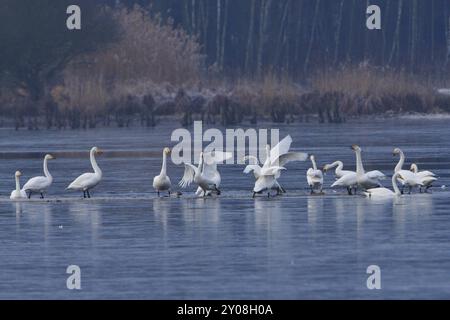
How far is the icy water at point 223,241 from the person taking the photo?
13680 mm

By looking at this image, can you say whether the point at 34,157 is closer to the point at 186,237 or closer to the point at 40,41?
the point at 186,237

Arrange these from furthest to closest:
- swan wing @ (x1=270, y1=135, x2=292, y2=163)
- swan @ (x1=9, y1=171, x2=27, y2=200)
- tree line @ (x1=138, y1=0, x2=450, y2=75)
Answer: tree line @ (x1=138, y1=0, x2=450, y2=75) < swan wing @ (x1=270, y1=135, x2=292, y2=163) < swan @ (x1=9, y1=171, x2=27, y2=200)

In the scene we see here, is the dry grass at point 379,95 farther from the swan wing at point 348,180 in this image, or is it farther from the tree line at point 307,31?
the swan wing at point 348,180

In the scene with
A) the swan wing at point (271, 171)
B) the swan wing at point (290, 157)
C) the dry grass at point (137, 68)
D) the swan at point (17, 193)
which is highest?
the dry grass at point (137, 68)

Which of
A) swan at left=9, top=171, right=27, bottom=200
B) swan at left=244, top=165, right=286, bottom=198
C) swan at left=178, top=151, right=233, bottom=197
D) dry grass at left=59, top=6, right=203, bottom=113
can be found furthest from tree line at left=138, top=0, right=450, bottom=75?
swan at left=244, top=165, right=286, bottom=198

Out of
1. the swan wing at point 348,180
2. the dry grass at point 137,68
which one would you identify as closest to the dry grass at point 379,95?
the dry grass at point 137,68

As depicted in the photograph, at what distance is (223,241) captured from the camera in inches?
663

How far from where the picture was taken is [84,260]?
15469mm

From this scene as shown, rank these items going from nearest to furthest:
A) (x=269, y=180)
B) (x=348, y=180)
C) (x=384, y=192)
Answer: (x=384, y=192)
(x=269, y=180)
(x=348, y=180)

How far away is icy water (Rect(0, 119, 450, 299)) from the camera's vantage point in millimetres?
13680

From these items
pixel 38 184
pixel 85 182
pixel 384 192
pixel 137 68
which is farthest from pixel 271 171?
pixel 137 68

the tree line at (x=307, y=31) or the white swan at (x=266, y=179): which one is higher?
the tree line at (x=307, y=31)

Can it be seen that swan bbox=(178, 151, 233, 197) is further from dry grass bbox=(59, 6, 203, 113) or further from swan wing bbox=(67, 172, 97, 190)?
dry grass bbox=(59, 6, 203, 113)

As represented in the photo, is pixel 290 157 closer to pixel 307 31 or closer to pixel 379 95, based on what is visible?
pixel 379 95
